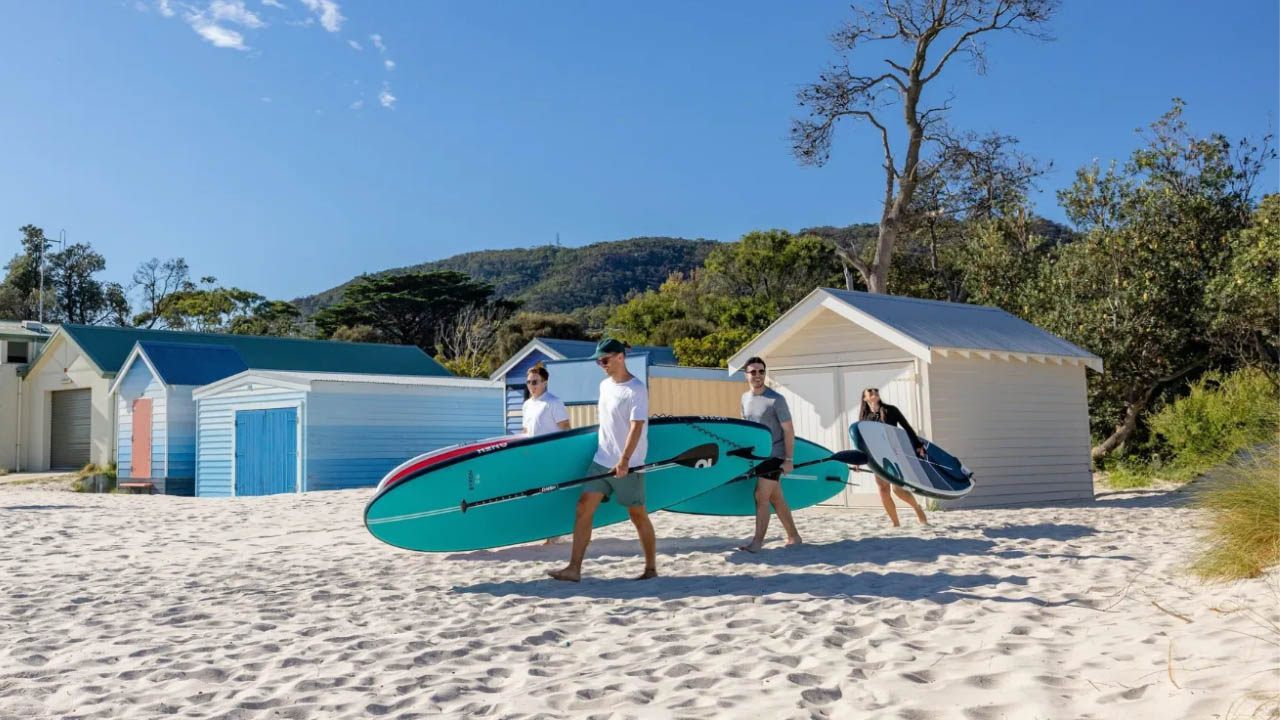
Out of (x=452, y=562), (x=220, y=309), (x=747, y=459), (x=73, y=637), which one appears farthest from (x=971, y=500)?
(x=220, y=309)

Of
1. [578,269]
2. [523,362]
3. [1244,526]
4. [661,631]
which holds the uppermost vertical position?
[578,269]

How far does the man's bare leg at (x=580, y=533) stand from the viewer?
6.59 m

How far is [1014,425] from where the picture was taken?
1220 centimetres

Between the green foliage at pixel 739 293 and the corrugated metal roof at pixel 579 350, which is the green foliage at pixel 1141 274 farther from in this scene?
the green foliage at pixel 739 293

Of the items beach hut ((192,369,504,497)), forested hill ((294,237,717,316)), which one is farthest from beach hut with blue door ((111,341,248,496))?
forested hill ((294,237,717,316))

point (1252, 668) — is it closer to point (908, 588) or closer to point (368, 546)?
point (908, 588)

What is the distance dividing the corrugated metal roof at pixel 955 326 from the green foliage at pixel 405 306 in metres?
44.6

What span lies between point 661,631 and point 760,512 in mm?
3022

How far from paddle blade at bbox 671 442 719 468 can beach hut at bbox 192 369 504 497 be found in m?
11.9

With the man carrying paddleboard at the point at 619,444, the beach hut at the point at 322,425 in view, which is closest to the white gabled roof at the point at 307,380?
the beach hut at the point at 322,425

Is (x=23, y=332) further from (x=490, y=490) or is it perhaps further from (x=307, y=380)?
(x=490, y=490)

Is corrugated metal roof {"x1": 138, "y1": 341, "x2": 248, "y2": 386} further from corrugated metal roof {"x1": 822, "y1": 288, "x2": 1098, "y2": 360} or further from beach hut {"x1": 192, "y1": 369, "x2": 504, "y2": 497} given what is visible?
corrugated metal roof {"x1": 822, "y1": 288, "x2": 1098, "y2": 360}

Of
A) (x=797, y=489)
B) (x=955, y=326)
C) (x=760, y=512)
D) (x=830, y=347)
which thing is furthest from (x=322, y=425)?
(x=760, y=512)

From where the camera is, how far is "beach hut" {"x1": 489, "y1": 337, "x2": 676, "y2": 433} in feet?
63.5
